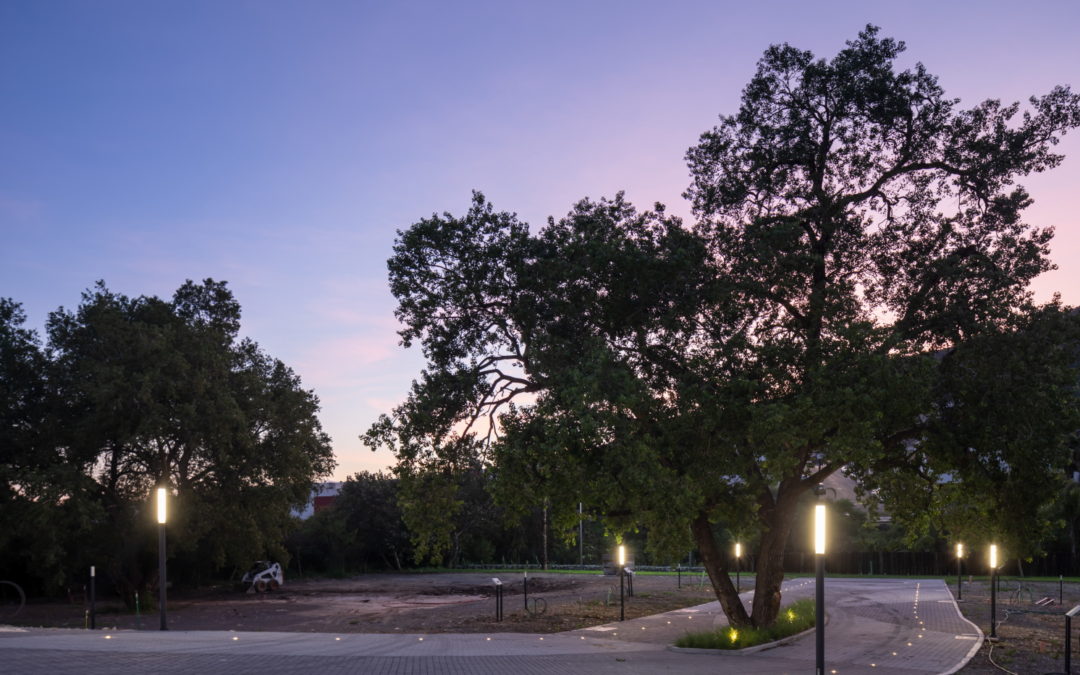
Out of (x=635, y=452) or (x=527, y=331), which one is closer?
(x=635, y=452)

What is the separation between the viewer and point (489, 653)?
1672cm

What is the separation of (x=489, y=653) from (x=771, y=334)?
9.10 metres

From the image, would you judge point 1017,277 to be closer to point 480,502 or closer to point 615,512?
point 615,512

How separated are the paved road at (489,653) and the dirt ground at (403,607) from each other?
3904mm

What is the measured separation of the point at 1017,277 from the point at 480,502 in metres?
50.6

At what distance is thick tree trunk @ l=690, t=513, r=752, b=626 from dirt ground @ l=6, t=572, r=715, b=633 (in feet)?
15.7

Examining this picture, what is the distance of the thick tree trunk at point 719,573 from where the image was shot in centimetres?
2106

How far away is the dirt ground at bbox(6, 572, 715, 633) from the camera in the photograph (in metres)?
26.4

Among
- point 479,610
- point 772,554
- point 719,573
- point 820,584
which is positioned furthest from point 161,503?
point 479,610

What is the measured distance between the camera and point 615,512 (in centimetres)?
2008

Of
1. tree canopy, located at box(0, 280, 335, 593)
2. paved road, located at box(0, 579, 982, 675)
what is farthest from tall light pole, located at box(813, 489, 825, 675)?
tree canopy, located at box(0, 280, 335, 593)

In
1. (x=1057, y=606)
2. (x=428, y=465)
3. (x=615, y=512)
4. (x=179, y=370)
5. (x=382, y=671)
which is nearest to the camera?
(x=382, y=671)

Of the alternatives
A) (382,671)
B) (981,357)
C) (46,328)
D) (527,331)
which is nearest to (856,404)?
(981,357)

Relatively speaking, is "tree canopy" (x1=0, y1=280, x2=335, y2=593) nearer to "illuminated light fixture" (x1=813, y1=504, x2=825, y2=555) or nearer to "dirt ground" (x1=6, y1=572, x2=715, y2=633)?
"dirt ground" (x1=6, y1=572, x2=715, y2=633)
